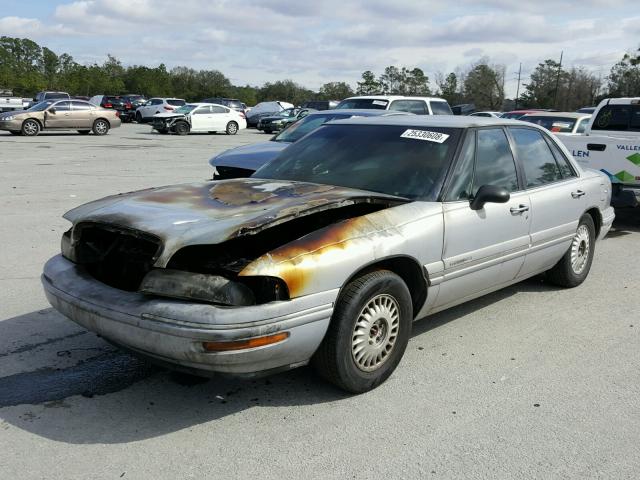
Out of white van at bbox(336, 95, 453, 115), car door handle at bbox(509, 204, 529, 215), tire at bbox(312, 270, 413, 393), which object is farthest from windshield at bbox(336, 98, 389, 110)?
tire at bbox(312, 270, 413, 393)

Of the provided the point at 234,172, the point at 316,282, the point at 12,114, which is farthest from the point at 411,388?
the point at 12,114

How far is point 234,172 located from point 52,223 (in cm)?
249

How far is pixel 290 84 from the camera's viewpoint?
9912 centimetres

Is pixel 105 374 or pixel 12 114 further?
pixel 12 114

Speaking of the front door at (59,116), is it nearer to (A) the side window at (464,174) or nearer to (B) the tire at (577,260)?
(B) the tire at (577,260)

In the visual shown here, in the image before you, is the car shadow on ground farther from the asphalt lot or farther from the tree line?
the tree line

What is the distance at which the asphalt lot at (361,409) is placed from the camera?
3010 mm

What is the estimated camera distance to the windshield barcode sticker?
15.0 feet

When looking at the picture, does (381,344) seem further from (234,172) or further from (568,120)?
→ (568,120)

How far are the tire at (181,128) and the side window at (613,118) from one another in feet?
72.0

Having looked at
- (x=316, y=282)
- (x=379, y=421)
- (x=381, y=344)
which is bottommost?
(x=379, y=421)

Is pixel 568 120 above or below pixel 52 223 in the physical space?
A: above

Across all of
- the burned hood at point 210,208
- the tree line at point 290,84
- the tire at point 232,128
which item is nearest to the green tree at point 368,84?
the tree line at point 290,84

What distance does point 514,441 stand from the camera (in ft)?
10.7
